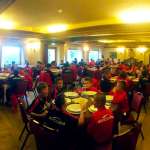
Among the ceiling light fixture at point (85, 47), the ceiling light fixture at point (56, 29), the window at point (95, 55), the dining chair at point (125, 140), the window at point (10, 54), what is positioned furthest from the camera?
the window at point (95, 55)

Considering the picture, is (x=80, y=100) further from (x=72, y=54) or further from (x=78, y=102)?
(x=72, y=54)

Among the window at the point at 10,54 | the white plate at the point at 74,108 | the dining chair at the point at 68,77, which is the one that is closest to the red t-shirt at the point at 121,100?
the white plate at the point at 74,108

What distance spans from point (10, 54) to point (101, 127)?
927 centimetres

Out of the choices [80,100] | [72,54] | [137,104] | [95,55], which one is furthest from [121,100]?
[95,55]

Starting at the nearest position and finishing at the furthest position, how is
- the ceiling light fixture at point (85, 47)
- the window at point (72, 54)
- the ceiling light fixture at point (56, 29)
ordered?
the ceiling light fixture at point (56, 29) < the window at point (72, 54) < the ceiling light fixture at point (85, 47)

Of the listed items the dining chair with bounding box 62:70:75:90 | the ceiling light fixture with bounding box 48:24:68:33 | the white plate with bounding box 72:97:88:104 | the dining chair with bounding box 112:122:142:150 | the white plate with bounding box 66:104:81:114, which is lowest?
the dining chair with bounding box 112:122:142:150

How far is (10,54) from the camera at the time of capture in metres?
10.6

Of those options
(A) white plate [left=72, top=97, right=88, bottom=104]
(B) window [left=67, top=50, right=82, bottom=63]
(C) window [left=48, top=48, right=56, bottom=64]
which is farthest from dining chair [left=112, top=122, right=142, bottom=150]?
(B) window [left=67, top=50, right=82, bottom=63]

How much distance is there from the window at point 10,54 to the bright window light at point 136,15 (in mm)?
6359

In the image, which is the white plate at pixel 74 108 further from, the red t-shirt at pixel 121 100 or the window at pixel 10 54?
the window at pixel 10 54

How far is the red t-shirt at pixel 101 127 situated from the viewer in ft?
7.14

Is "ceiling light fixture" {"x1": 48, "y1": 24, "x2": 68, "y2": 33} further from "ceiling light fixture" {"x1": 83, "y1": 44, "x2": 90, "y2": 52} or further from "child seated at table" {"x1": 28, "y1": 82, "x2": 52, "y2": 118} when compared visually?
"ceiling light fixture" {"x1": 83, "y1": 44, "x2": 90, "y2": 52}

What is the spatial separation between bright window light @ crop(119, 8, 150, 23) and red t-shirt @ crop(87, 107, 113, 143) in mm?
3286

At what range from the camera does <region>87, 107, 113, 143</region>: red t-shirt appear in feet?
7.14
